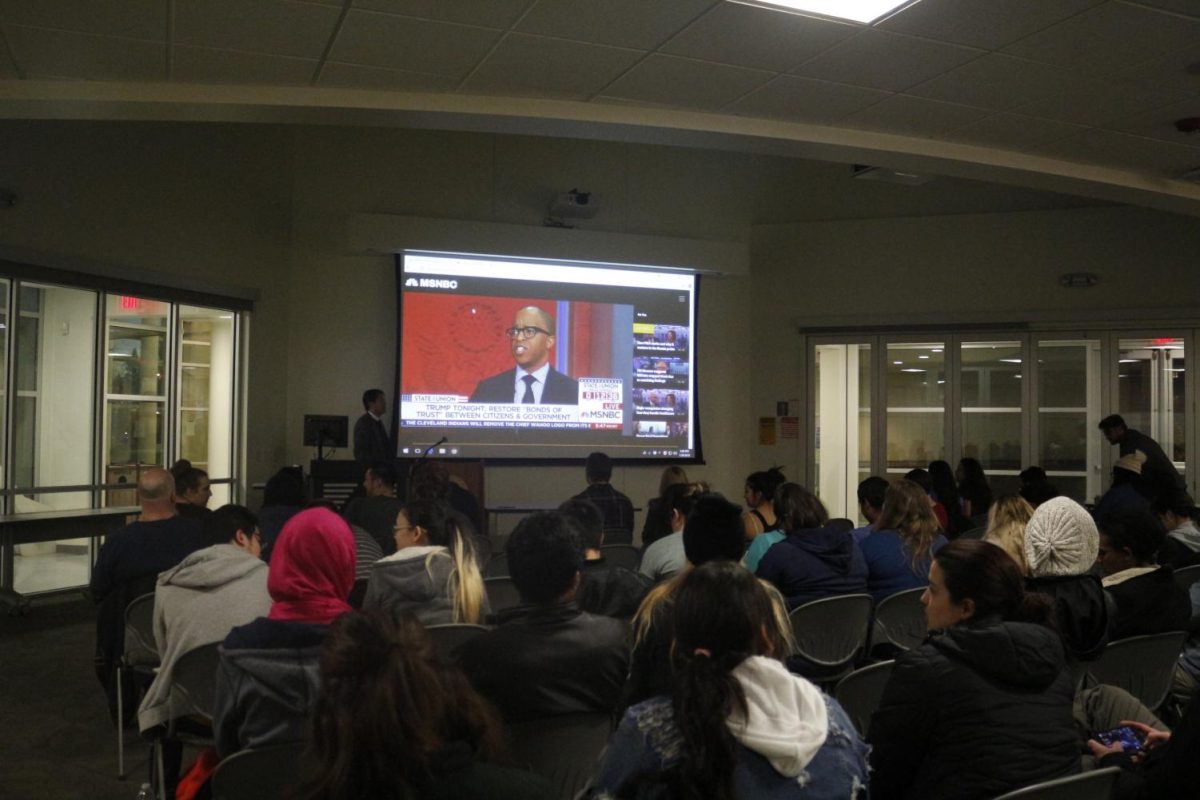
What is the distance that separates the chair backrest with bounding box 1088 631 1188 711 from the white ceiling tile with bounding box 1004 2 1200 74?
2.59 metres

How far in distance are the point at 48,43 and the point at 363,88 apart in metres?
1.45

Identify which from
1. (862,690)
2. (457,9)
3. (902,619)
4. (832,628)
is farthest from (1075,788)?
(457,9)

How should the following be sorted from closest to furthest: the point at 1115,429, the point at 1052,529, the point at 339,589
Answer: the point at 339,589 < the point at 1052,529 < the point at 1115,429

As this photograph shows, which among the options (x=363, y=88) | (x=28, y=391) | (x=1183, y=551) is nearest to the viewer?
(x=1183, y=551)

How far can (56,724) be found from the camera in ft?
14.3

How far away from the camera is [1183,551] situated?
4.28 m

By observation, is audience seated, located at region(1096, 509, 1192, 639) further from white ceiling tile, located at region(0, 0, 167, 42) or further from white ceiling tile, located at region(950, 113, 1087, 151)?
white ceiling tile, located at region(0, 0, 167, 42)

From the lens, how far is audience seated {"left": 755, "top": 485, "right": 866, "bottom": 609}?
140 inches

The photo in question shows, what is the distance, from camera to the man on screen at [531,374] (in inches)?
340

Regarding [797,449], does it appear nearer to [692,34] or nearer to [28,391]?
[692,34]

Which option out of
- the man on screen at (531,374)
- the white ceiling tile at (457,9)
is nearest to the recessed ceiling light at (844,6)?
the white ceiling tile at (457,9)

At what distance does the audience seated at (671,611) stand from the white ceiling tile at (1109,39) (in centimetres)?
287

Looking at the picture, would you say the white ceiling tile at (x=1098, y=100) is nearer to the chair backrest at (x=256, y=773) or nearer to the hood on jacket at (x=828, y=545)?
the hood on jacket at (x=828, y=545)

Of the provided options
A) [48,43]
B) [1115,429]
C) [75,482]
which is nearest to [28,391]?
[75,482]
